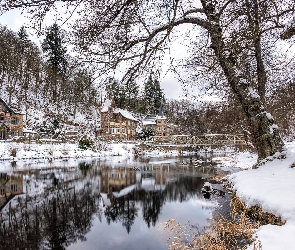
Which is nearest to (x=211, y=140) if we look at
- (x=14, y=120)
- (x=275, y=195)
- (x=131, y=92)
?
(x=14, y=120)

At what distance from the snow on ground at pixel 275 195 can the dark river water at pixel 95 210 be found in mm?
2246

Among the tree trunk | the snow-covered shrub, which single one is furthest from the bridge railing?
the tree trunk

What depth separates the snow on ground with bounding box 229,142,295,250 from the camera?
13.9ft

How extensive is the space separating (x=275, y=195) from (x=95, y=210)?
6.47 meters

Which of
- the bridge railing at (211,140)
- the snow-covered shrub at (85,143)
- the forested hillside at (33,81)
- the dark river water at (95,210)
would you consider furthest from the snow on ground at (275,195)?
the forested hillside at (33,81)

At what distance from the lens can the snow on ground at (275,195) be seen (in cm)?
422

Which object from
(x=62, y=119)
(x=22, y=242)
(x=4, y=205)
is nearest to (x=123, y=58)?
(x=22, y=242)

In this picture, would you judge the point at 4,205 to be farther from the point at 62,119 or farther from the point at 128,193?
the point at 62,119

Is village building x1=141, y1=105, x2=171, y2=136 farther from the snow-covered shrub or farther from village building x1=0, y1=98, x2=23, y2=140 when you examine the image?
the snow-covered shrub

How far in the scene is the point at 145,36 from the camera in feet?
23.5

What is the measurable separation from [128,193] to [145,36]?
8.16m

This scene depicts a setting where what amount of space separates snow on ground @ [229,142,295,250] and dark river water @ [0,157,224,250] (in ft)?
7.37

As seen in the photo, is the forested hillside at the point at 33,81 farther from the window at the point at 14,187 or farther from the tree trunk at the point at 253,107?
the tree trunk at the point at 253,107

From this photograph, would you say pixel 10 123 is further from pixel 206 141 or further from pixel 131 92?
pixel 131 92
